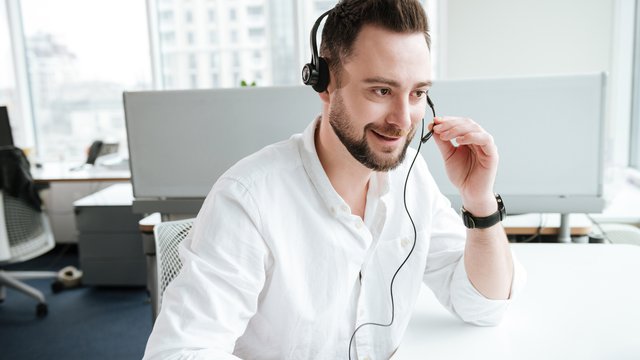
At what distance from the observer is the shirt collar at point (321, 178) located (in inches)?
36.4

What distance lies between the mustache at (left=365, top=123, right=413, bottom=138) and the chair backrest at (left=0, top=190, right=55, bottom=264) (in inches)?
85.8

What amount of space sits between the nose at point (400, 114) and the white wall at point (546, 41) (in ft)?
8.06

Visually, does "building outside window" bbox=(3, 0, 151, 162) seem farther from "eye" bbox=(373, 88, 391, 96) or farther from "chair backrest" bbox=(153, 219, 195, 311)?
"eye" bbox=(373, 88, 391, 96)

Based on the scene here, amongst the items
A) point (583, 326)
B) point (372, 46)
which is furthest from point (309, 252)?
point (583, 326)

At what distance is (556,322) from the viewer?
0.91 m

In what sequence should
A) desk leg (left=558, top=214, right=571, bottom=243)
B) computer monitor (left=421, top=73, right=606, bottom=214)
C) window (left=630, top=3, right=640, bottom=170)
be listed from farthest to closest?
window (left=630, top=3, right=640, bottom=170) → desk leg (left=558, top=214, right=571, bottom=243) → computer monitor (left=421, top=73, right=606, bottom=214)

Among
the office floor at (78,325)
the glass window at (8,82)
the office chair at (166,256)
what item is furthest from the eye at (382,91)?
the glass window at (8,82)

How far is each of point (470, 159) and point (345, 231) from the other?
304 mm

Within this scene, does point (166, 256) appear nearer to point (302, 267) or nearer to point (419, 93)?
point (302, 267)

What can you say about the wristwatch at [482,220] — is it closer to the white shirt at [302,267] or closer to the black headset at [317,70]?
the white shirt at [302,267]

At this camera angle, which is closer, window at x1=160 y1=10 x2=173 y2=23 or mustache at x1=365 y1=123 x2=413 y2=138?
mustache at x1=365 y1=123 x2=413 y2=138

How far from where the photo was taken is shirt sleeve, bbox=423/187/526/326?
92cm

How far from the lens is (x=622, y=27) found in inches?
114

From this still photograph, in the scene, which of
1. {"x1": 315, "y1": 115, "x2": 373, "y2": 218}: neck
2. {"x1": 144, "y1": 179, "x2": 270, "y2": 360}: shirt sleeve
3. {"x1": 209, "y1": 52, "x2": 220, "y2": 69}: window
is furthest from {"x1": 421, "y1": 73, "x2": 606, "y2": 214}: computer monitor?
{"x1": 209, "y1": 52, "x2": 220, "y2": 69}: window
